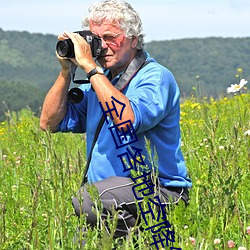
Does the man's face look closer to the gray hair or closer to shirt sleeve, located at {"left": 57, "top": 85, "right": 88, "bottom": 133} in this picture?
the gray hair

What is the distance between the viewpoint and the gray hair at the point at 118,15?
3.54 metres

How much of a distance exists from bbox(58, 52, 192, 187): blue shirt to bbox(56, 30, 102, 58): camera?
256mm

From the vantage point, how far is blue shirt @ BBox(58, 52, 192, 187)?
3.32 metres

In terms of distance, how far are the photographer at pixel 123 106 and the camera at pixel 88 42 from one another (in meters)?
0.03

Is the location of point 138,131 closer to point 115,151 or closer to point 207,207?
point 115,151

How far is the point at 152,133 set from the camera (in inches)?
137

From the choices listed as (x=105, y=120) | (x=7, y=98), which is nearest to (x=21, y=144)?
(x=105, y=120)

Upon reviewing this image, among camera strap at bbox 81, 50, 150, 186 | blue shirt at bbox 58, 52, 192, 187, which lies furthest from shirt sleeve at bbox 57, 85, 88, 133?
camera strap at bbox 81, 50, 150, 186

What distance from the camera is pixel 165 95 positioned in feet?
11.1

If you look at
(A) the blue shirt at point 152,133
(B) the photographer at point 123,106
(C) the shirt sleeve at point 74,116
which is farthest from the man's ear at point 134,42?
(C) the shirt sleeve at point 74,116

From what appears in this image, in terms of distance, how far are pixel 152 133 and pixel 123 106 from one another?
36cm

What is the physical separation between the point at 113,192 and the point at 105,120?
40 centimetres

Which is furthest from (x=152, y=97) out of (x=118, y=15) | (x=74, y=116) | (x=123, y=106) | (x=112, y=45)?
(x=74, y=116)

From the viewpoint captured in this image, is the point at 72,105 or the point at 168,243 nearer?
the point at 168,243
